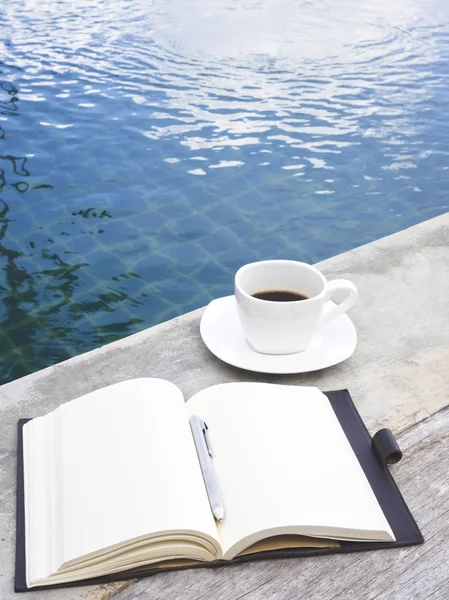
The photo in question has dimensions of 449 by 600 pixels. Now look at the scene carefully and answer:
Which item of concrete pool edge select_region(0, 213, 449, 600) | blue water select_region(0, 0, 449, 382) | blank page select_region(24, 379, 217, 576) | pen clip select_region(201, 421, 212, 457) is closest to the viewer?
blank page select_region(24, 379, 217, 576)

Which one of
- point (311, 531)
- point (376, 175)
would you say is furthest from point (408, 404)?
point (376, 175)

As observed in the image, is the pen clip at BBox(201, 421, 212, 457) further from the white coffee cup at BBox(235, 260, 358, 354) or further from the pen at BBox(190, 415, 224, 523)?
the white coffee cup at BBox(235, 260, 358, 354)

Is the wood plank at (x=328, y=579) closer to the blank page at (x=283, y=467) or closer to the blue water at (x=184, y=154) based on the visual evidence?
the blank page at (x=283, y=467)

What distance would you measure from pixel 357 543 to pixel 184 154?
8.88ft

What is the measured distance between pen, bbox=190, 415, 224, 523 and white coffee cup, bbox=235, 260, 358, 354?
209 millimetres

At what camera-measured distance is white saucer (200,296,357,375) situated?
1020 mm

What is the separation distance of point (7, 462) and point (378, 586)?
46 centimetres

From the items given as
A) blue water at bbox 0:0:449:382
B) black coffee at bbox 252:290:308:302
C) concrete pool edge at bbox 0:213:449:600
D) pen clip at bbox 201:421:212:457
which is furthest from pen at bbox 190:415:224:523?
blue water at bbox 0:0:449:382

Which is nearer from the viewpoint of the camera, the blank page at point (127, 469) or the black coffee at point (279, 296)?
the blank page at point (127, 469)

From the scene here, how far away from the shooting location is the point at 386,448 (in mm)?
833

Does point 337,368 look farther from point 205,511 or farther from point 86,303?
point 86,303

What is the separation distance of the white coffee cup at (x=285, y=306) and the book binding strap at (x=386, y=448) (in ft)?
0.71

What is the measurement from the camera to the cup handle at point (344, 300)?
3.41 ft

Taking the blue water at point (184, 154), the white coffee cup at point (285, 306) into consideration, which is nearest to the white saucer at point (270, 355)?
the white coffee cup at point (285, 306)
